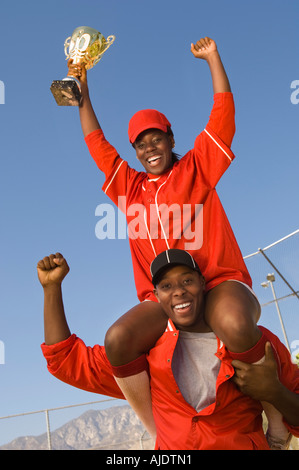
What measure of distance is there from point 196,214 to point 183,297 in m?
0.55

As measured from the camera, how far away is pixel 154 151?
314cm

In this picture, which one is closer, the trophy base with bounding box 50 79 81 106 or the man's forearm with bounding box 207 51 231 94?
the man's forearm with bounding box 207 51 231 94

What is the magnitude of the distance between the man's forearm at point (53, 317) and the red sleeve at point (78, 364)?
0.04 meters

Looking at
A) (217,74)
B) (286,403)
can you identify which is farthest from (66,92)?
(286,403)

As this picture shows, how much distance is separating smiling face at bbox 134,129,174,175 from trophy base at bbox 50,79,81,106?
0.51m

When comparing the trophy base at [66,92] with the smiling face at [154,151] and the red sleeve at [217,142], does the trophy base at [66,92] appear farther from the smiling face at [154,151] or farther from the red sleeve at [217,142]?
the red sleeve at [217,142]

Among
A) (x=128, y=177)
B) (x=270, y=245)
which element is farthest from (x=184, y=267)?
(x=270, y=245)

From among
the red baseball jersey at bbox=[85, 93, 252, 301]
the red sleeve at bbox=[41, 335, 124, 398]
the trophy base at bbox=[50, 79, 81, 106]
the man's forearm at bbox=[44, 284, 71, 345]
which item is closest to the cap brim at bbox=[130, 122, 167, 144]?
the red baseball jersey at bbox=[85, 93, 252, 301]

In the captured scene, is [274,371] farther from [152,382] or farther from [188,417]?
[152,382]

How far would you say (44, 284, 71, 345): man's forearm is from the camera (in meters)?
2.93

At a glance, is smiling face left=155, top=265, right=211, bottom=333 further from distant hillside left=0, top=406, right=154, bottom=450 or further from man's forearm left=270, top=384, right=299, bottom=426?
distant hillside left=0, top=406, right=154, bottom=450

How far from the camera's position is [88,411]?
34.6 ft

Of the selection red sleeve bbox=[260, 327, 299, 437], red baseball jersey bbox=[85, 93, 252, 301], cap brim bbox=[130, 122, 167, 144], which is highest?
cap brim bbox=[130, 122, 167, 144]

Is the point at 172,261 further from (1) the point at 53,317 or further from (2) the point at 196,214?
(1) the point at 53,317
